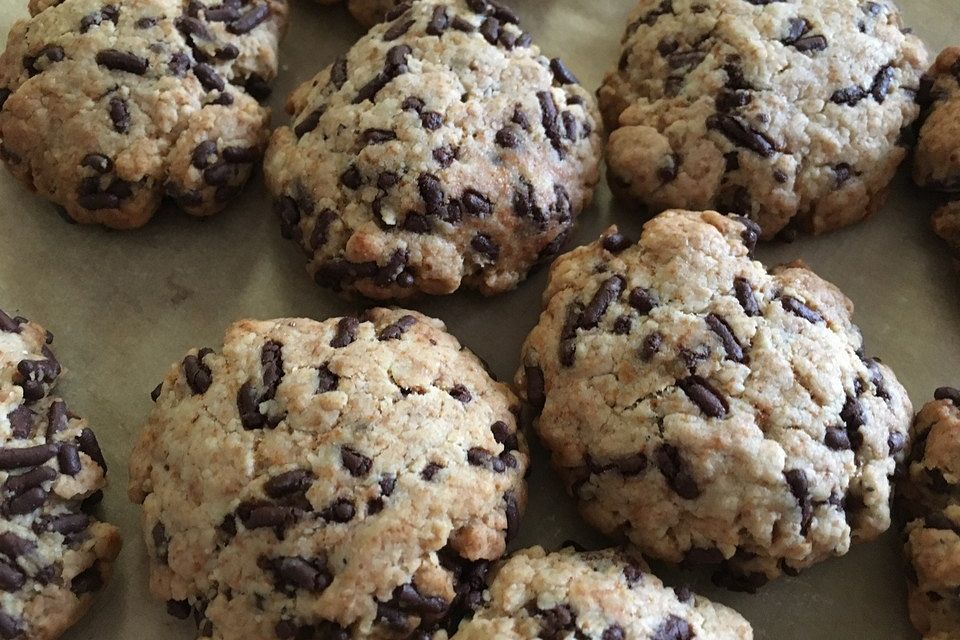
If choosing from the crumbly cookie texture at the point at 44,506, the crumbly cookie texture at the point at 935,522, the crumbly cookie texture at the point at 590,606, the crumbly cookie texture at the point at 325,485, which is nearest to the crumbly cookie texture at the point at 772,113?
the crumbly cookie texture at the point at 935,522

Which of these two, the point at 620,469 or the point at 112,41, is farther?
the point at 112,41

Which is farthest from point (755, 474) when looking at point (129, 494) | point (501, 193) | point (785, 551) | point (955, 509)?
point (129, 494)

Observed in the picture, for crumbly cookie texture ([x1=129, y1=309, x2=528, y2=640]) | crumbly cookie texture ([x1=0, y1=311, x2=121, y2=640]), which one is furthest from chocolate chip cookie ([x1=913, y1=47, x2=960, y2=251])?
crumbly cookie texture ([x1=0, y1=311, x2=121, y2=640])

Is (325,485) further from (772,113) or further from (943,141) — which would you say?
(943,141)

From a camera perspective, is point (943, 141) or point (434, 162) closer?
point (434, 162)

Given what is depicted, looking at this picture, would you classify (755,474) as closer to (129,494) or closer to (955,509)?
(955,509)

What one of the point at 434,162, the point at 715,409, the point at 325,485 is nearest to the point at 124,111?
the point at 434,162

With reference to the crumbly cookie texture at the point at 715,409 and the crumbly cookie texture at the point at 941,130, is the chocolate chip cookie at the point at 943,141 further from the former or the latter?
the crumbly cookie texture at the point at 715,409

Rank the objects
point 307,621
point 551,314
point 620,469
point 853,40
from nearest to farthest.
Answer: point 307,621 → point 620,469 → point 551,314 → point 853,40
